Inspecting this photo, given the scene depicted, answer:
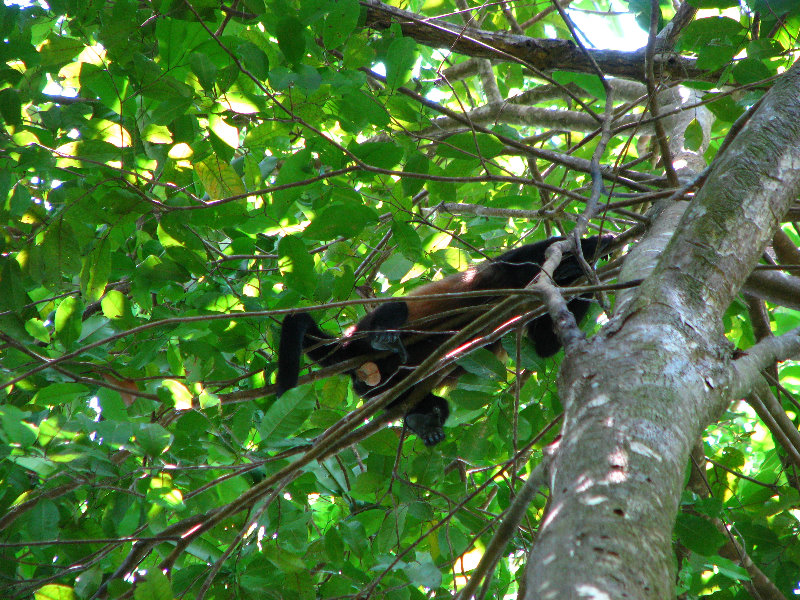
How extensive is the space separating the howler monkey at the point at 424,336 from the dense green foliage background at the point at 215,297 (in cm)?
43

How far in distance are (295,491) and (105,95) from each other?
1463 mm

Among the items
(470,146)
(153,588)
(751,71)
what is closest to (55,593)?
(153,588)

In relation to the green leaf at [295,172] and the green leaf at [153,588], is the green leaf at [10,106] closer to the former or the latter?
the green leaf at [295,172]

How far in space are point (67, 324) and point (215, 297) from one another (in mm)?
537

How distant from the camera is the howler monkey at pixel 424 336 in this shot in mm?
2807

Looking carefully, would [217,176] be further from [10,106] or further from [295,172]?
[10,106]

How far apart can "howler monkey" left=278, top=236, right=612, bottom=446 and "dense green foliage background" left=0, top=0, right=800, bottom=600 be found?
429 mm

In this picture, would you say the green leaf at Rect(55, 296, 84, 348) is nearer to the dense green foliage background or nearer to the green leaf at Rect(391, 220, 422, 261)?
the dense green foliage background

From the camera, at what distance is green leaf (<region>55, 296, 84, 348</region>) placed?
1.86 m

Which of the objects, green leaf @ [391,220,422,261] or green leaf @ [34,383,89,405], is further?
green leaf @ [391,220,422,261]

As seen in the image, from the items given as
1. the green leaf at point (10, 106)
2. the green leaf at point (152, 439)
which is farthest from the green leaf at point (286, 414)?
the green leaf at point (10, 106)

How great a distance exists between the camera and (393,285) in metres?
2.97

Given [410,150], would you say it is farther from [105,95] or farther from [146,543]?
[146,543]

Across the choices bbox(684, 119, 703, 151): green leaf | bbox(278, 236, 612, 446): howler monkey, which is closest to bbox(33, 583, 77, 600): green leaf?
bbox(278, 236, 612, 446): howler monkey
